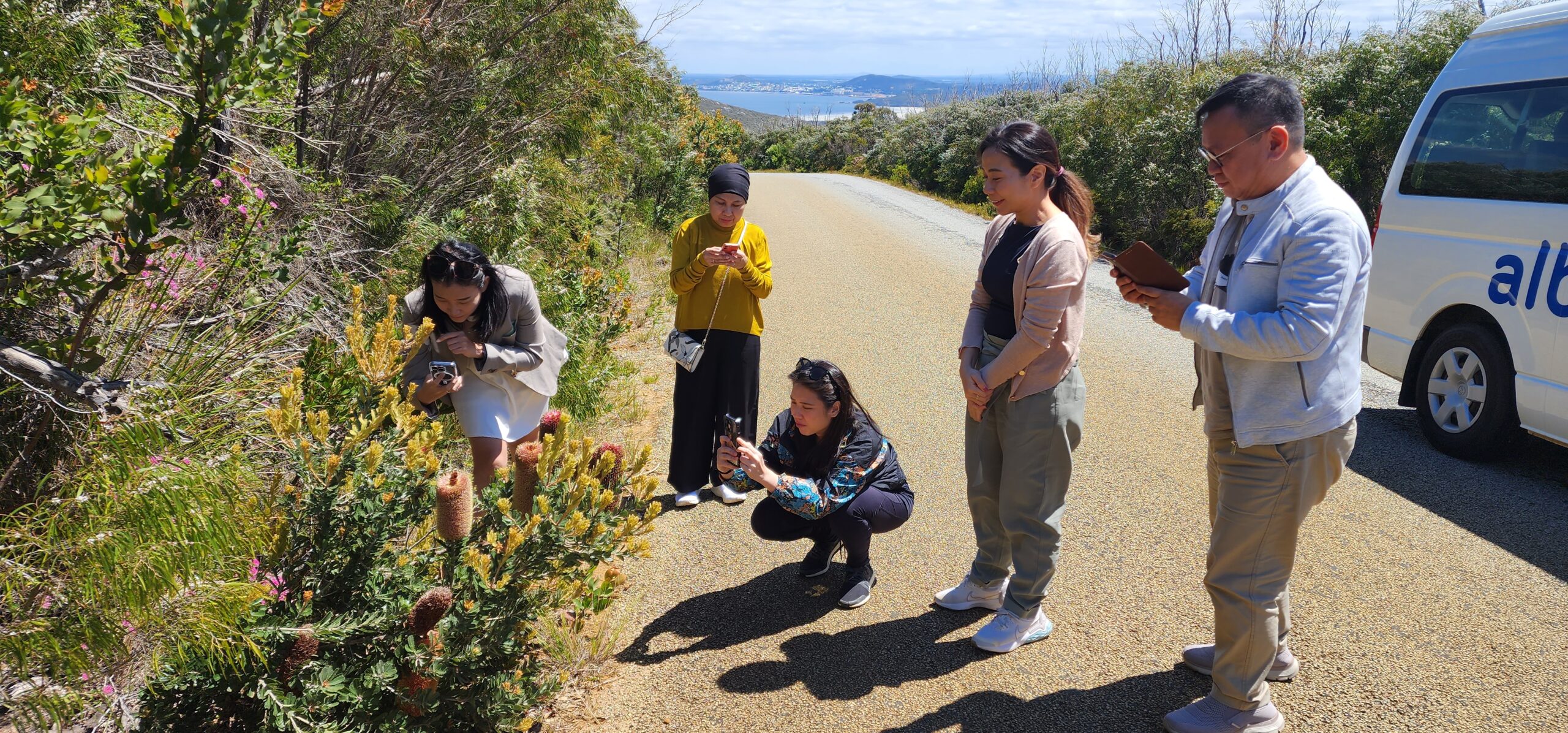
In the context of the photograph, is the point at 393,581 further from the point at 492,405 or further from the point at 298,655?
the point at 492,405

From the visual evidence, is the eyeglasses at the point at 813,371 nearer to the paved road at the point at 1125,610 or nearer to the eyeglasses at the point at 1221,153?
the paved road at the point at 1125,610

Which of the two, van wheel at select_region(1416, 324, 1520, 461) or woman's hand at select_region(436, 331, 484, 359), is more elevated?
woman's hand at select_region(436, 331, 484, 359)

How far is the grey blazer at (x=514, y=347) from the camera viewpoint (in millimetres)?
3924

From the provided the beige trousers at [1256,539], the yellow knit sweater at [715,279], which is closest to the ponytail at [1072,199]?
the beige trousers at [1256,539]

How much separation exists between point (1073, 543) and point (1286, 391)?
6.25 feet

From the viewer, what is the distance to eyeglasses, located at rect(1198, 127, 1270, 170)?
8.80ft

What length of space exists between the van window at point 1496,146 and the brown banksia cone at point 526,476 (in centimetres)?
557

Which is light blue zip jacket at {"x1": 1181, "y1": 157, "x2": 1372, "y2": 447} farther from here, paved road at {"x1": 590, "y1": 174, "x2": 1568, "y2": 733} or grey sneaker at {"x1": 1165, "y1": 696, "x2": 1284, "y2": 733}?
paved road at {"x1": 590, "y1": 174, "x2": 1568, "y2": 733}

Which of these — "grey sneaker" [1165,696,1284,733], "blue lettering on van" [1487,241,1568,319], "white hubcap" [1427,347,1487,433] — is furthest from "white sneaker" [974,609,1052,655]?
"white hubcap" [1427,347,1487,433]

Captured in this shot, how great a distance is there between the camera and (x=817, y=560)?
416 cm

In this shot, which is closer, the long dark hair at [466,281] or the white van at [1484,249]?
the long dark hair at [466,281]

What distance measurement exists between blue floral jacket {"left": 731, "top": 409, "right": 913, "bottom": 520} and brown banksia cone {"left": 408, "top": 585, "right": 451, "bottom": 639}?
134 centimetres

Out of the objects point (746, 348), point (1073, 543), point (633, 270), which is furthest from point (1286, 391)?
point (633, 270)

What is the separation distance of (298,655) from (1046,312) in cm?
244
